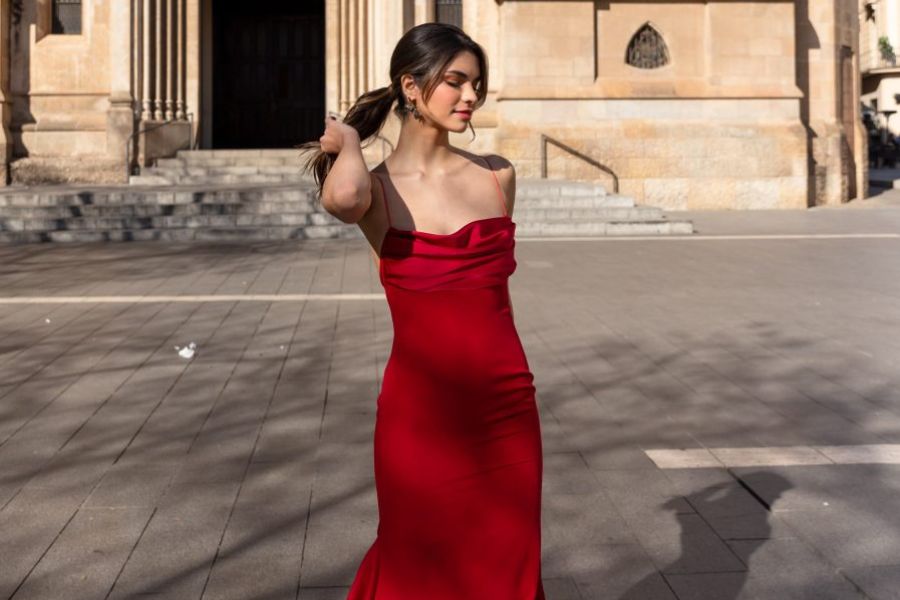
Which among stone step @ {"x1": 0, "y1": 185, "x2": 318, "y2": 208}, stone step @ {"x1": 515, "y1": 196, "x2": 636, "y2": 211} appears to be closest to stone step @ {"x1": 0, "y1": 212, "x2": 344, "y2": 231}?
stone step @ {"x1": 0, "y1": 185, "x2": 318, "y2": 208}

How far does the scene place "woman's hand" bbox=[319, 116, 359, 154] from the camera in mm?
2094

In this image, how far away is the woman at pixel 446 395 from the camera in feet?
6.84

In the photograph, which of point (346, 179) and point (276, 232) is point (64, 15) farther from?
point (346, 179)

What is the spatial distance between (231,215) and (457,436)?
13.7 m

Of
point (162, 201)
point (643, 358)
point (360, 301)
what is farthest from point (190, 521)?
point (162, 201)

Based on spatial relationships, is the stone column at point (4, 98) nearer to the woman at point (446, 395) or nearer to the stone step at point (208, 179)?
the stone step at point (208, 179)

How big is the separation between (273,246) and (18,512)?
10136 mm

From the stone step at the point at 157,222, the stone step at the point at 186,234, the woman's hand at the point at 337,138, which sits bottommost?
the woman's hand at the point at 337,138

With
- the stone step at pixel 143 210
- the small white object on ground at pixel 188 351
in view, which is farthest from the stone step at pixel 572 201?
the small white object on ground at pixel 188 351

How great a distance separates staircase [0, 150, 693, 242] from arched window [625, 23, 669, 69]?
177 inches

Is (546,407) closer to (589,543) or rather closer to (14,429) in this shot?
(589,543)

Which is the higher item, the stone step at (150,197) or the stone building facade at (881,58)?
the stone building facade at (881,58)

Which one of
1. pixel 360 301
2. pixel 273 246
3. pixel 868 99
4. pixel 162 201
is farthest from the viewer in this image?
pixel 868 99

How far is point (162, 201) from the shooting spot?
1552 cm
